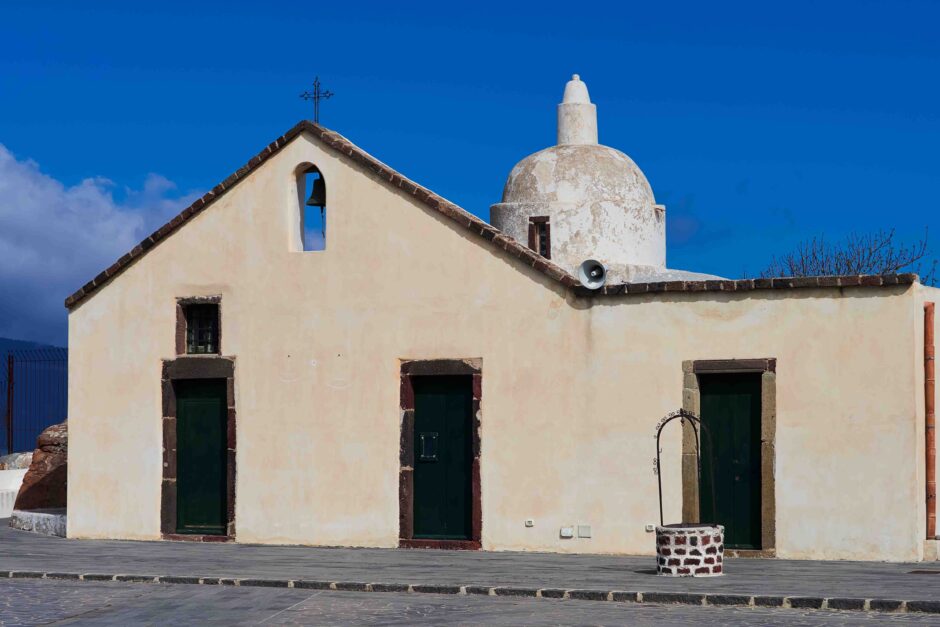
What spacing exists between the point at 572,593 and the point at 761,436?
444 centimetres

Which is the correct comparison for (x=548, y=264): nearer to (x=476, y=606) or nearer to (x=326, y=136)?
(x=326, y=136)

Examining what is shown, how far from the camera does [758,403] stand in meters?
18.2

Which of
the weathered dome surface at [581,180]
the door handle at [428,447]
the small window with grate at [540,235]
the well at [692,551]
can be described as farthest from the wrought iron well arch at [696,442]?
the weathered dome surface at [581,180]

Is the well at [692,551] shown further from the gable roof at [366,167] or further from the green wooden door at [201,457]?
the green wooden door at [201,457]

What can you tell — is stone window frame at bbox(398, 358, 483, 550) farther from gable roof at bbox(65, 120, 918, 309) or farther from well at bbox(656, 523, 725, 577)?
well at bbox(656, 523, 725, 577)

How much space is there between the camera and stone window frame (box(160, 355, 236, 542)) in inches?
822

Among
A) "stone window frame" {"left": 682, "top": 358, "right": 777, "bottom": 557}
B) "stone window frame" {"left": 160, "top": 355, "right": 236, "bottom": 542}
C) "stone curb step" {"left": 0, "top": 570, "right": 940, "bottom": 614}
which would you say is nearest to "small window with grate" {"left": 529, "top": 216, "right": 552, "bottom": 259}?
"stone window frame" {"left": 160, "top": 355, "right": 236, "bottom": 542}

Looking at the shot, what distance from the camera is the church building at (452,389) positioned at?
17.6 m

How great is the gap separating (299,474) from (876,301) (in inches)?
308

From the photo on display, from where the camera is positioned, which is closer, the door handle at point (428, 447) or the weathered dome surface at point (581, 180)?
the door handle at point (428, 447)

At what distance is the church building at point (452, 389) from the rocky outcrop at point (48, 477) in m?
4.02

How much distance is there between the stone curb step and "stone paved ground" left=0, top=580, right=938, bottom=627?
0.17m

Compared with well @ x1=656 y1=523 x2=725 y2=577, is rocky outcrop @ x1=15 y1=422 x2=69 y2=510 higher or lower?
higher

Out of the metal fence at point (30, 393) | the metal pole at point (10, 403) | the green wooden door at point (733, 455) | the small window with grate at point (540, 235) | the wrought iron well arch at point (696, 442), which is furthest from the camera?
the metal pole at point (10, 403)
